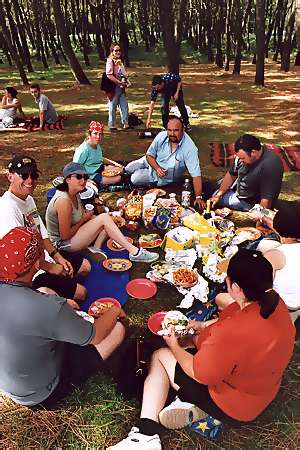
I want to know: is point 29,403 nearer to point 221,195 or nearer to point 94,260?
point 94,260

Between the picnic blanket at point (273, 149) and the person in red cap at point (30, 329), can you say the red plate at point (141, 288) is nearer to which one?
the person in red cap at point (30, 329)

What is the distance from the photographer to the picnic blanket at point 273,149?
7.87 meters

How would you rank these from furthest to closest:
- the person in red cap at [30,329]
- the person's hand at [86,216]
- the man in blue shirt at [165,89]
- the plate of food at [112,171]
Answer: the man in blue shirt at [165,89] < the plate of food at [112,171] < the person's hand at [86,216] < the person in red cap at [30,329]

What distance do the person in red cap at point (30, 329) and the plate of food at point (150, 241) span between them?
2514 mm

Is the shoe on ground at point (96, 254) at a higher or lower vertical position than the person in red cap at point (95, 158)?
lower

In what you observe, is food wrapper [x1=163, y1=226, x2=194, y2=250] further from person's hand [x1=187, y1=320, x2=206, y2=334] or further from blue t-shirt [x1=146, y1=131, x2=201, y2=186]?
person's hand [x1=187, y1=320, x2=206, y2=334]

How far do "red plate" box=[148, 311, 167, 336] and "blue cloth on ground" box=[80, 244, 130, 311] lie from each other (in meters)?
0.54

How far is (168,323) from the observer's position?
3.78 m

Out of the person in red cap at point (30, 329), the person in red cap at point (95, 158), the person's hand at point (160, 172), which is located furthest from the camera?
the person's hand at point (160, 172)

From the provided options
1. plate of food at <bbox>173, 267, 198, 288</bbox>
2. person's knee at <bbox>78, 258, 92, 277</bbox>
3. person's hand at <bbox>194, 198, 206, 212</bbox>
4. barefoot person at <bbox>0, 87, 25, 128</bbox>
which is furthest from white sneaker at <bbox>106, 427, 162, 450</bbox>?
barefoot person at <bbox>0, 87, 25, 128</bbox>

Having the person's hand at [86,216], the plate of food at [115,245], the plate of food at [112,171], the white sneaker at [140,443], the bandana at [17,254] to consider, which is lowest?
the white sneaker at [140,443]

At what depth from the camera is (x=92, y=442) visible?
10.3ft

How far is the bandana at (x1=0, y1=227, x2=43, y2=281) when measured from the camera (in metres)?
2.58

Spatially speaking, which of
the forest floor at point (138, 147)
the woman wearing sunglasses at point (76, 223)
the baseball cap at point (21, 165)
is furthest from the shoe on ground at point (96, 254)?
the baseball cap at point (21, 165)
